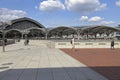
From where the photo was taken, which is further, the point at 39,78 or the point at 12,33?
the point at 12,33

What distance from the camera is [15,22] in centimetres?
13112

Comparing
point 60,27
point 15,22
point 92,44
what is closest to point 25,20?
point 15,22

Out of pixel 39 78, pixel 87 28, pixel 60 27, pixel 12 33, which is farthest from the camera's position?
pixel 12 33

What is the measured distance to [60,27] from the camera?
91.1 metres

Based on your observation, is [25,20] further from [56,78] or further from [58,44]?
[56,78]

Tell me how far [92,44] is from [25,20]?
331 ft

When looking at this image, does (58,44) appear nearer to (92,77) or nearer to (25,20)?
(92,77)

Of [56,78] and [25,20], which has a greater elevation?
[25,20]

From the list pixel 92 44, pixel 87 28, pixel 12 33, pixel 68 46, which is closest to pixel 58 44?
pixel 68 46

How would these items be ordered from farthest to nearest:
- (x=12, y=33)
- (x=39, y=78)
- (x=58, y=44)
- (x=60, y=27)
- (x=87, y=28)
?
(x=12, y=33) < (x=60, y=27) < (x=87, y=28) < (x=58, y=44) < (x=39, y=78)

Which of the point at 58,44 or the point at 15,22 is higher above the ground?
the point at 15,22

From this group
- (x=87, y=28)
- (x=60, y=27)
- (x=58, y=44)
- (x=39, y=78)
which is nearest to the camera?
(x=39, y=78)

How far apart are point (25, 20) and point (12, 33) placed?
10149 millimetres

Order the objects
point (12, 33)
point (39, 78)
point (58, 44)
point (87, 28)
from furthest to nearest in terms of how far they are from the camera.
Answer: point (12, 33)
point (87, 28)
point (58, 44)
point (39, 78)
